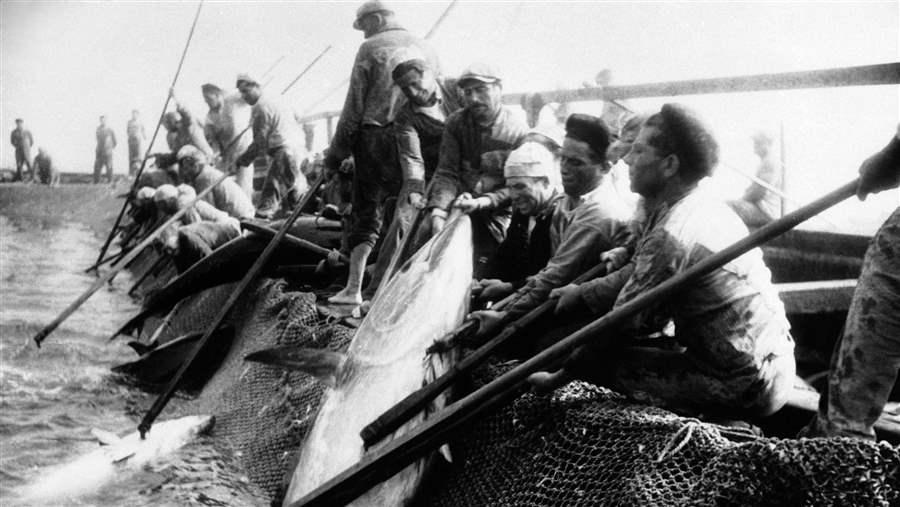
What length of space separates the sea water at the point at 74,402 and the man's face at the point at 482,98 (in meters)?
3.10

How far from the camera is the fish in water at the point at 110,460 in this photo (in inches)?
195

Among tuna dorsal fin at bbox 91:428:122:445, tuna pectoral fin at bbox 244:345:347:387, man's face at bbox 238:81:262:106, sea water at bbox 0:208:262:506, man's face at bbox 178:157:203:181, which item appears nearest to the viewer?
tuna pectoral fin at bbox 244:345:347:387

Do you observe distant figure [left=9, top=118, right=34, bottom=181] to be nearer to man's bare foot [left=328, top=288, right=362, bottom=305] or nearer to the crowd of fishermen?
the crowd of fishermen

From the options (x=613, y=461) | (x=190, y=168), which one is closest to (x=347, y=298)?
(x=613, y=461)

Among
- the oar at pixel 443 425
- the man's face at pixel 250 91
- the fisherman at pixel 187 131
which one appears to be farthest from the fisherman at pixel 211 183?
the oar at pixel 443 425

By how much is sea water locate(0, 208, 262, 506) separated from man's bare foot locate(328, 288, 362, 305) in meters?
1.47

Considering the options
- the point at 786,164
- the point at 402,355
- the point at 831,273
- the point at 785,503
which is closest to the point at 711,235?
the point at 785,503

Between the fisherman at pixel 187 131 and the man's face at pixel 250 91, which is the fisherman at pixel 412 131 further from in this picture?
the fisherman at pixel 187 131

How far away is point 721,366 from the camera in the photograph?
3.18 m

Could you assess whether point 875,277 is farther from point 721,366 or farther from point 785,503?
point 785,503

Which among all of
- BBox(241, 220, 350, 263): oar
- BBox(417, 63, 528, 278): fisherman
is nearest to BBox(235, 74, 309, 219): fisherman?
BBox(241, 220, 350, 263): oar

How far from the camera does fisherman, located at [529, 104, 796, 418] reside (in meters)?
3.17

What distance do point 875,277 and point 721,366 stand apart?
672mm

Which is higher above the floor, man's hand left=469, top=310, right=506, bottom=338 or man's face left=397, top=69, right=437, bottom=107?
man's face left=397, top=69, right=437, bottom=107
